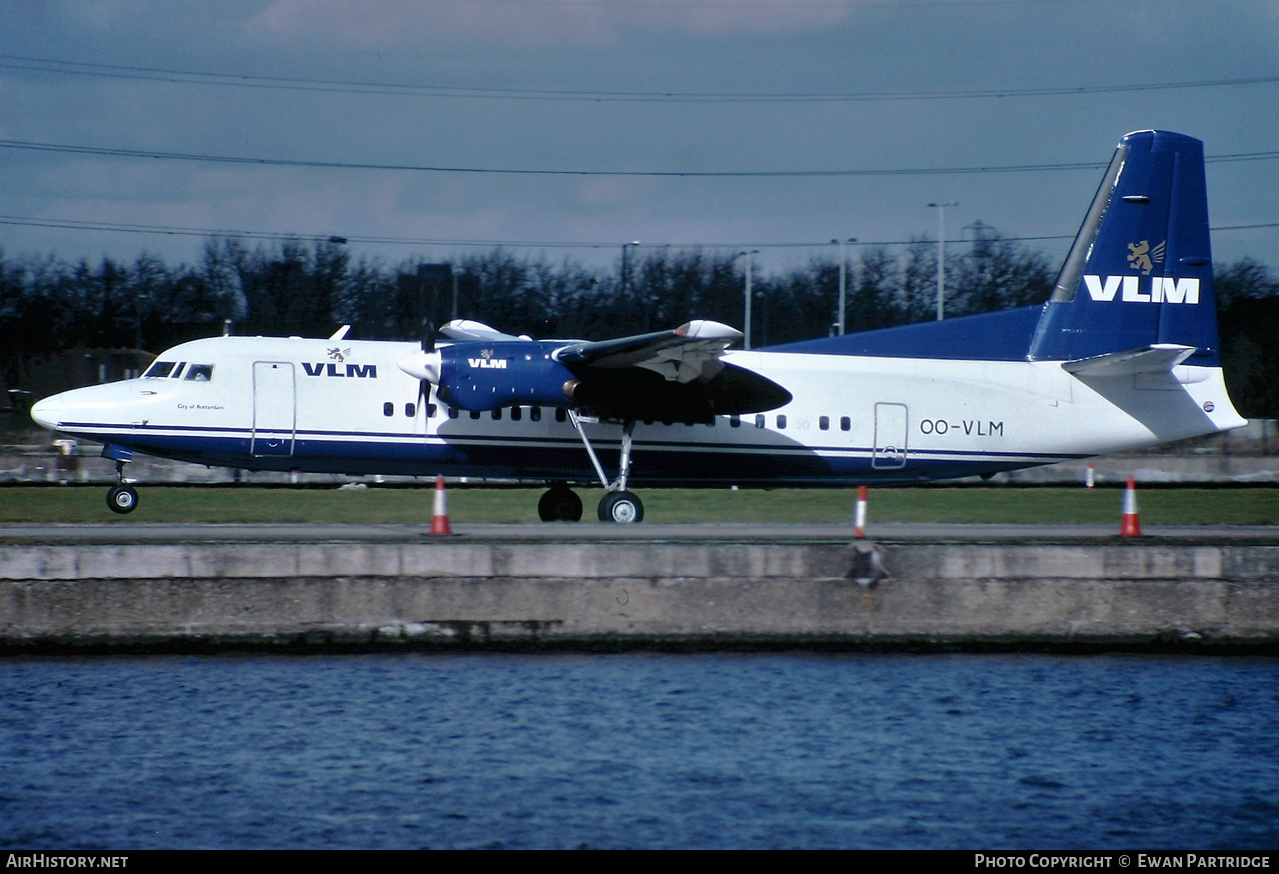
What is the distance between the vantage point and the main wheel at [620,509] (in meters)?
21.7

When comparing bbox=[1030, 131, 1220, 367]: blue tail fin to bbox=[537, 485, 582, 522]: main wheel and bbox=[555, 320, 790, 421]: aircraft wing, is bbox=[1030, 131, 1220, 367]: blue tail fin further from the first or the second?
bbox=[537, 485, 582, 522]: main wheel

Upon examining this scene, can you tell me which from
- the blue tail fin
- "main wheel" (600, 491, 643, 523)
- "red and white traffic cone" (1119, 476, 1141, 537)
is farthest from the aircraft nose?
the blue tail fin

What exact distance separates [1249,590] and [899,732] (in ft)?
16.7

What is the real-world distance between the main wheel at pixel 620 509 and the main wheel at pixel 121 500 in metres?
7.86

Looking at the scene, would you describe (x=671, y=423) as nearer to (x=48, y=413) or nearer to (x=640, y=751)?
(x=48, y=413)

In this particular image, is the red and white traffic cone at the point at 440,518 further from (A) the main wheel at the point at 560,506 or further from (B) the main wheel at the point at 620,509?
(A) the main wheel at the point at 560,506

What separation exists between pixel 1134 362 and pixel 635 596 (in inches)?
460

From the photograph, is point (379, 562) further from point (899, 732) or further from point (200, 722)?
point (899, 732)

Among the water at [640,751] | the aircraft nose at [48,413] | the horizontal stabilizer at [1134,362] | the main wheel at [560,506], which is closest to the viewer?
the water at [640,751]

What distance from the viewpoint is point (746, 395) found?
22.1 meters

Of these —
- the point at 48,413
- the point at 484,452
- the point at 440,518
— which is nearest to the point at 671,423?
the point at 484,452

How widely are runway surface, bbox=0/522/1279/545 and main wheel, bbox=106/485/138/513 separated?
3.06 feet

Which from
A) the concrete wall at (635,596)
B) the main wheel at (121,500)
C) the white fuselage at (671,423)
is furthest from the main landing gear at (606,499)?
the main wheel at (121,500)

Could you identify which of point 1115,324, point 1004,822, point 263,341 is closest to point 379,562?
point 1004,822
